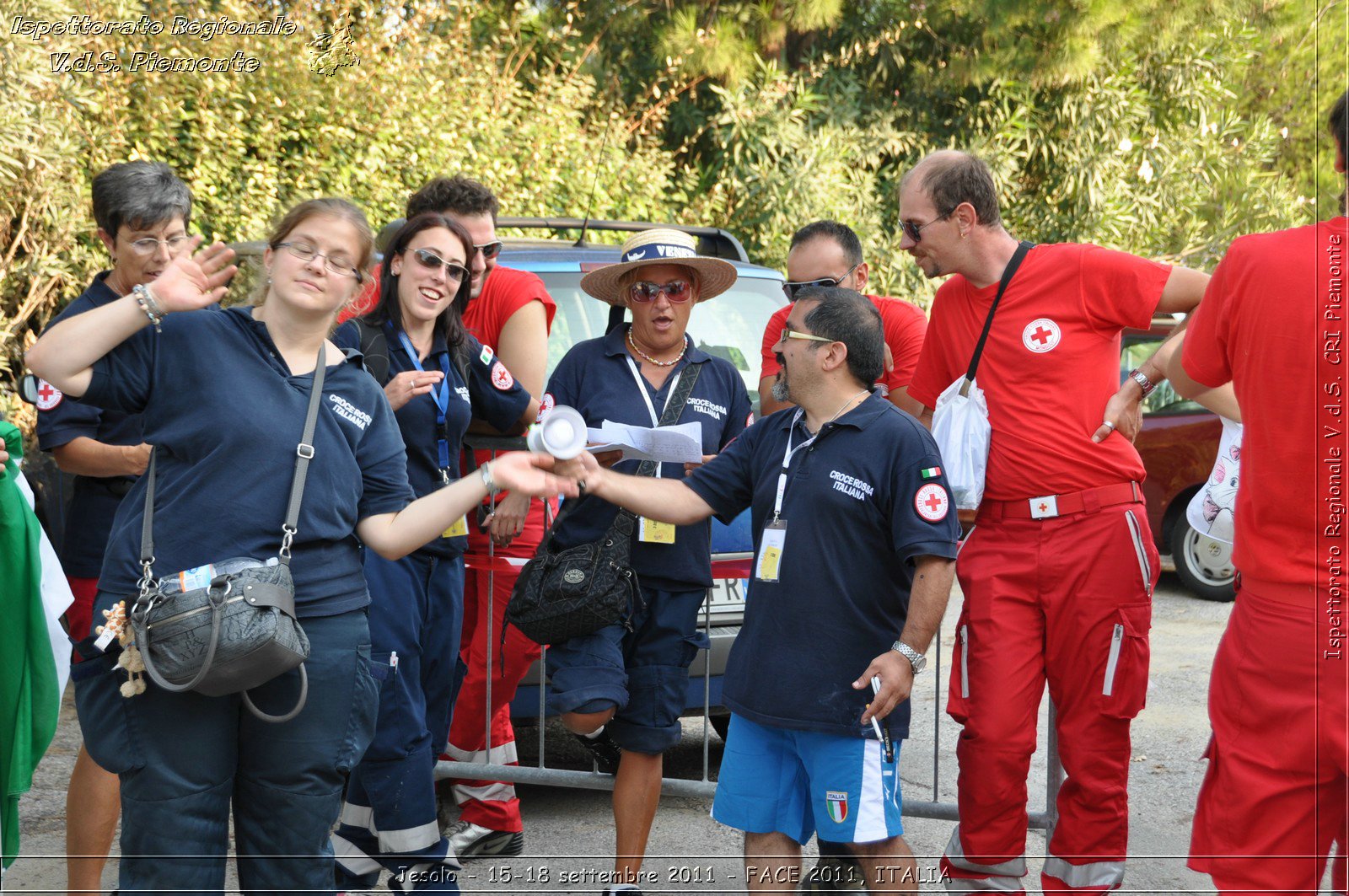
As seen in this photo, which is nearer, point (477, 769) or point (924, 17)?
point (477, 769)

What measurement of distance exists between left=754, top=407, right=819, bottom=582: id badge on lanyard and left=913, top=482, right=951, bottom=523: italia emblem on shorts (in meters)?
0.37

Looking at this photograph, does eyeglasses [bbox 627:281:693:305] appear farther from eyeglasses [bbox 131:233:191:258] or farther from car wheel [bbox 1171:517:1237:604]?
car wheel [bbox 1171:517:1237:604]

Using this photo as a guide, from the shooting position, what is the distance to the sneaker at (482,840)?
477 centimetres

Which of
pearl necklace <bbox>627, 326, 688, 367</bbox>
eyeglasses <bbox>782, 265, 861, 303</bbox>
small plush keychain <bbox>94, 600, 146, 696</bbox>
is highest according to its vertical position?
eyeglasses <bbox>782, 265, 861, 303</bbox>

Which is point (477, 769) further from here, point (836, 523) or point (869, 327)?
point (869, 327)

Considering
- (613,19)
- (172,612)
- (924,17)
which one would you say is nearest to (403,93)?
(613,19)

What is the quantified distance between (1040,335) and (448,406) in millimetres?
1932

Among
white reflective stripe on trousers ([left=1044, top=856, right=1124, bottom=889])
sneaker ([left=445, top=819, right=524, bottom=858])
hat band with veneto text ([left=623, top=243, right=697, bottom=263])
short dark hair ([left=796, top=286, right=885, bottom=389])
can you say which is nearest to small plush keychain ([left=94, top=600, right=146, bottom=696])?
short dark hair ([left=796, top=286, right=885, bottom=389])

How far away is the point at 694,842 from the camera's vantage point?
4.93 meters

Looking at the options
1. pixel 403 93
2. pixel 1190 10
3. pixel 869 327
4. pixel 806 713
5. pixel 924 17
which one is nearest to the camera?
pixel 806 713

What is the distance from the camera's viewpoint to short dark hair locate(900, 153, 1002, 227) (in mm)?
4168

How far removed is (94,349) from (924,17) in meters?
15.0

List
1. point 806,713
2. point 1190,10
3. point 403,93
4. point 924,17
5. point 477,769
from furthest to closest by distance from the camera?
point 924,17 < point 1190,10 < point 403,93 < point 477,769 < point 806,713

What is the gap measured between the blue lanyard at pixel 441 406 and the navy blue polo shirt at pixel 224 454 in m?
1.01
